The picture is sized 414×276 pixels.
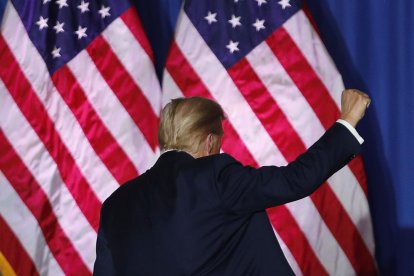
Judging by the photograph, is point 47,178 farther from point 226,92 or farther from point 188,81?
point 226,92

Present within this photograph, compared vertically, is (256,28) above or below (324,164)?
above

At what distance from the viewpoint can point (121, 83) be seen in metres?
2.67

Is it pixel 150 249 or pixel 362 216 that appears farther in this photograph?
pixel 362 216

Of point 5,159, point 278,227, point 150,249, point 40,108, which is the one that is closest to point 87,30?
point 40,108

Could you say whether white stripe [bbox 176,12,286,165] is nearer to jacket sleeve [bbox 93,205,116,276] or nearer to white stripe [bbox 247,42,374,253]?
white stripe [bbox 247,42,374,253]

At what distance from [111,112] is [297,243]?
883 millimetres

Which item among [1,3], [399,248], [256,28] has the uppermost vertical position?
[1,3]

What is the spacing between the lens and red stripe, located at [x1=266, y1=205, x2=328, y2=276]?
2.57 m

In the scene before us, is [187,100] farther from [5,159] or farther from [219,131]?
[5,159]

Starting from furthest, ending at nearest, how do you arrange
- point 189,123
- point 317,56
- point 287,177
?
point 317,56 < point 189,123 < point 287,177

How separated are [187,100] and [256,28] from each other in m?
1.19

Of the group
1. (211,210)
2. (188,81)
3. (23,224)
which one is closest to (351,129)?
(211,210)

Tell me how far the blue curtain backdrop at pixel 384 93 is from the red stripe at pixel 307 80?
0.59 ft

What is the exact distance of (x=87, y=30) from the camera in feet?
8.76
